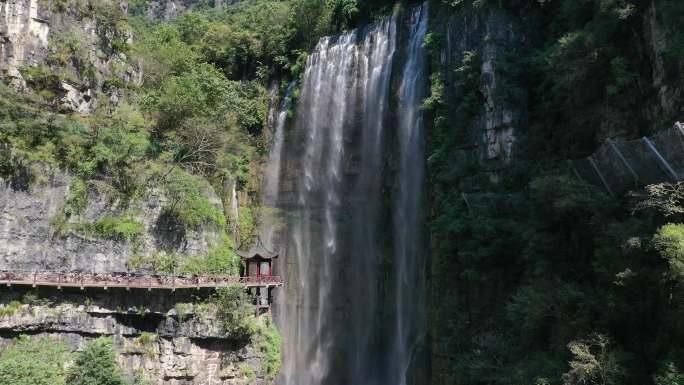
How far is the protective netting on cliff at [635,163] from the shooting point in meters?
12.4

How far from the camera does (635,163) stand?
13664 mm

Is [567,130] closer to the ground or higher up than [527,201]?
higher up

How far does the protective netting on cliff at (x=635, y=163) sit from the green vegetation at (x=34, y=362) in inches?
716

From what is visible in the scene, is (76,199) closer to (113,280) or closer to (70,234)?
(70,234)

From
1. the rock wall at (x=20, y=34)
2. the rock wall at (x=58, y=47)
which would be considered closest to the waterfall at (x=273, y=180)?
the rock wall at (x=58, y=47)

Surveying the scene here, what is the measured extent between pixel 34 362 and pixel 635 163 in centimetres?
1956

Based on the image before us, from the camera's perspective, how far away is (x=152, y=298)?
22016 millimetres

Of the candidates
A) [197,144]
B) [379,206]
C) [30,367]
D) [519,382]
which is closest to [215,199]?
[197,144]

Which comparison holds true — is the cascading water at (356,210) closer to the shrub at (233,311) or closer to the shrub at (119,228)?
the shrub at (233,311)

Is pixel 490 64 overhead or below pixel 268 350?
overhead

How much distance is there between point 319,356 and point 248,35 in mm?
24037

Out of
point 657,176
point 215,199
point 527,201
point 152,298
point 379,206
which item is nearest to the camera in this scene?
point 657,176

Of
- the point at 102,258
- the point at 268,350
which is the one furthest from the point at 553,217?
the point at 102,258

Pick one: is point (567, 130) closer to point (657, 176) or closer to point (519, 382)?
point (657, 176)
